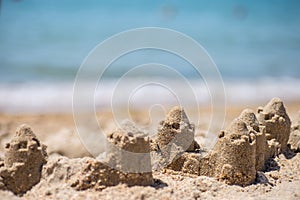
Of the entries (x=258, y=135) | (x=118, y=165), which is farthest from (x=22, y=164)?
(x=258, y=135)

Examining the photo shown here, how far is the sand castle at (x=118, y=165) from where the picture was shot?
409cm

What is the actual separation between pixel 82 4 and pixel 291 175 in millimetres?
31531

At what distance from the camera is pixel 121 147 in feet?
13.4

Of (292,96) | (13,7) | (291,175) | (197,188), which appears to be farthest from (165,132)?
(13,7)

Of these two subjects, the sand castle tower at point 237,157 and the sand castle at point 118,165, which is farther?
the sand castle tower at point 237,157

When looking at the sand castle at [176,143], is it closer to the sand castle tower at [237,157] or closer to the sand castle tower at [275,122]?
the sand castle tower at [237,157]

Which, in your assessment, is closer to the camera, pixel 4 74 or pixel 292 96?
pixel 292 96

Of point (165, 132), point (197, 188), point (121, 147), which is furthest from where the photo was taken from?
point (165, 132)

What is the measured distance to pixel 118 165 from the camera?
13.4 ft

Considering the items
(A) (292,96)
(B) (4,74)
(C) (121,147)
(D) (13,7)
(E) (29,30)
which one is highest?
(D) (13,7)

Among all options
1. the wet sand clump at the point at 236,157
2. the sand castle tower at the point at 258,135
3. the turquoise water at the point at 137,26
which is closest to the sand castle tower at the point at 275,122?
the sand castle tower at the point at 258,135

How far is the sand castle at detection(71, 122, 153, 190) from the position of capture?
409cm

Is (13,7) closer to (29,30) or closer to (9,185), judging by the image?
(29,30)

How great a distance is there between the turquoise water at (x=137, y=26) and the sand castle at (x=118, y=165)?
50.2 feet
